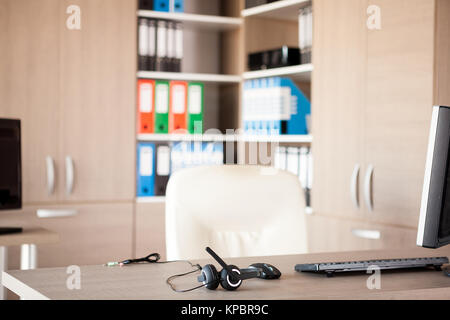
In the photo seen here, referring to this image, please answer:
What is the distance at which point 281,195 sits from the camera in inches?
94.1

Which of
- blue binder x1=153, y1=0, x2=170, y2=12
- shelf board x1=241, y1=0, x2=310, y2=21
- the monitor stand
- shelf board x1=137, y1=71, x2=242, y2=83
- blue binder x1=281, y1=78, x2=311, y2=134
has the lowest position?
the monitor stand

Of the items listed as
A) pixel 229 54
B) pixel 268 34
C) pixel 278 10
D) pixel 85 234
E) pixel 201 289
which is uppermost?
pixel 278 10

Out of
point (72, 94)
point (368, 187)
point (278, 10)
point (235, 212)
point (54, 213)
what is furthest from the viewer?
point (278, 10)

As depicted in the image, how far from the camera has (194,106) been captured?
397 cm

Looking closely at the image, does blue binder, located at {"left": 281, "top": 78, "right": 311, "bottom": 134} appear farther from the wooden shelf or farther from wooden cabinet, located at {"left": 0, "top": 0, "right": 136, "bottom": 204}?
wooden cabinet, located at {"left": 0, "top": 0, "right": 136, "bottom": 204}

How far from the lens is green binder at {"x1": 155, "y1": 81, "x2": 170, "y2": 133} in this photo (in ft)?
12.7

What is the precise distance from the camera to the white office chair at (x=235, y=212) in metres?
2.21

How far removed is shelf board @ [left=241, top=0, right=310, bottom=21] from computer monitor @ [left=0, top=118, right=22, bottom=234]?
164 cm

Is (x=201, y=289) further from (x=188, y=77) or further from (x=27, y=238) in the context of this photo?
(x=188, y=77)

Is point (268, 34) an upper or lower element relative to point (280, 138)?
upper

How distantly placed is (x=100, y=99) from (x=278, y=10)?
1193 mm

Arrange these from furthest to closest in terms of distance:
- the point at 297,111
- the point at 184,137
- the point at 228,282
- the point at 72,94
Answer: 1. the point at 184,137
2. the point at 297,111
3. the point at 72,94
4. the point at 228,282

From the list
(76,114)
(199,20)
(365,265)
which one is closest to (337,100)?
(199,20)

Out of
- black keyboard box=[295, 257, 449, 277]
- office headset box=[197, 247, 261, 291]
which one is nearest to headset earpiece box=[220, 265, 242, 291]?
office headset box=[197, 247, 261, 291]
